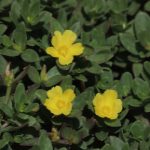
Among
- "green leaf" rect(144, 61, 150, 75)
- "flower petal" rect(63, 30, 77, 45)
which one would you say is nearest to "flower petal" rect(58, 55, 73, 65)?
"flower petal" rect(63, 30, 77, 45)

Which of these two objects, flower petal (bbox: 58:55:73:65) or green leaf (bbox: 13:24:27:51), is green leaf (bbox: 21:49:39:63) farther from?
flower petal (bbox: 58:55:73:65)

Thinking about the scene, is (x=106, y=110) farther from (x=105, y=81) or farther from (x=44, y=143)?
(x=44, y=143)

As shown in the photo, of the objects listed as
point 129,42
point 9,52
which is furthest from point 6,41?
point 129,42

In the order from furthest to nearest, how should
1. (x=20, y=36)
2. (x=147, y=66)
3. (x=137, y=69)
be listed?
1. (x=137, y=69)
2. (x=147, y=66)
3. (x=20, y=36)

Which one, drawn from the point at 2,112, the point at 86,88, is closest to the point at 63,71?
the point at 86,88

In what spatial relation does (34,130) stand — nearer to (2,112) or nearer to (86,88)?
(2,112)

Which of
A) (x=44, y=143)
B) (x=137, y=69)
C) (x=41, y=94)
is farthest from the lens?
(x=137, y=69)
